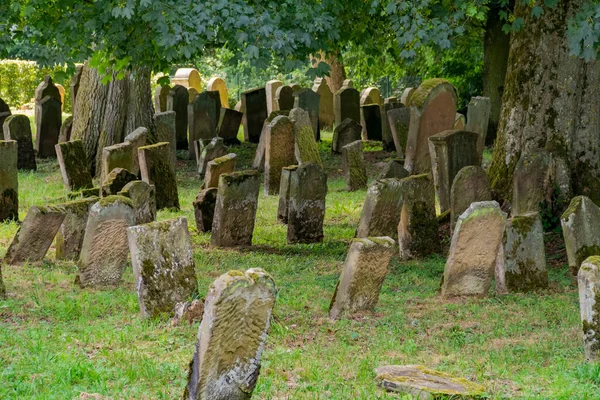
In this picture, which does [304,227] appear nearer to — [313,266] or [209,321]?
[313,266]

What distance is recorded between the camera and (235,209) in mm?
12180

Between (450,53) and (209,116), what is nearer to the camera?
(209,116)

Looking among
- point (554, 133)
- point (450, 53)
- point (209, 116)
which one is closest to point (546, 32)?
point (554, 133)

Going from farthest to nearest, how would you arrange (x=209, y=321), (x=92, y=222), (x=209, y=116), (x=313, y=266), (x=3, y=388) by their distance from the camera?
1. (x=209, y=116)
2. (x=313, y=266)
3. (x=92, y=222)
4. (x=3, y=388)
5. (x=209, y=321)

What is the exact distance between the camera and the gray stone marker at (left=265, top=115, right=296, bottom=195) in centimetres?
1731

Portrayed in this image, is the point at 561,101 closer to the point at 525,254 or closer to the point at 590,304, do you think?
the point at 525,254

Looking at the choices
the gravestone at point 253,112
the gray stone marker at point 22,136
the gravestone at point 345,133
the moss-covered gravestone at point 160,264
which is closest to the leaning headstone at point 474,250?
the moss-covered gravestone at point 160,264

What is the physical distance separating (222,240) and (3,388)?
604 cm

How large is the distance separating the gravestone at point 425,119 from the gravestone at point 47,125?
31.1ft

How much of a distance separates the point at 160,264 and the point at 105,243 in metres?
1.31

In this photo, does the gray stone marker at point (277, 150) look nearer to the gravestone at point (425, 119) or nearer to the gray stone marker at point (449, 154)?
the gravestone at point (425, 119)

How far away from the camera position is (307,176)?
12.6 metres

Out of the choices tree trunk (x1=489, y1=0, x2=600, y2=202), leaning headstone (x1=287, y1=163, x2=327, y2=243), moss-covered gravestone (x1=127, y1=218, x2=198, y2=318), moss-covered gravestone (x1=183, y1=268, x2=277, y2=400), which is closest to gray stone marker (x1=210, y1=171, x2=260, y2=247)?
leaning headstone (x1=287, y1=163, x2=327, y2=243)

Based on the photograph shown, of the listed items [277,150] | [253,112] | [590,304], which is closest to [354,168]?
[277,150]
